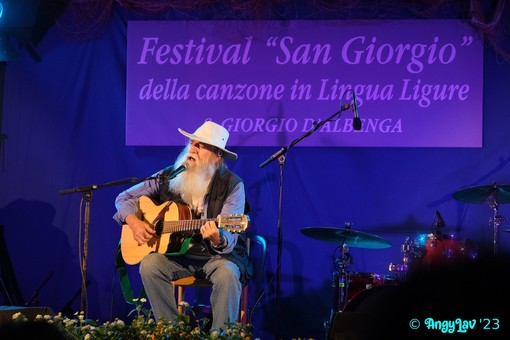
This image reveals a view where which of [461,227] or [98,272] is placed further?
[98,272]

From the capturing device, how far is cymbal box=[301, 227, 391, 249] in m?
4.93

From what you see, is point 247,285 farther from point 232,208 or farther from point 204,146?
point 204,146

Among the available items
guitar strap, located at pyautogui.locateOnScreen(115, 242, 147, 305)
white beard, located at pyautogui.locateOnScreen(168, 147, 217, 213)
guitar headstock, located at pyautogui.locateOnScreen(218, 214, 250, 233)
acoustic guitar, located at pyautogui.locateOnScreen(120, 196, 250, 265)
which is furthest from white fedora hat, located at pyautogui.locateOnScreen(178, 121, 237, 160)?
guitar strap, located at pyautogui.locateOnScreen(115, 242, 147, 305)

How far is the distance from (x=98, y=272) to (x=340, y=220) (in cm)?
227

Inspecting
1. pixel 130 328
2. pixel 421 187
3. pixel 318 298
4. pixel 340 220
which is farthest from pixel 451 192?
pixel 130 328

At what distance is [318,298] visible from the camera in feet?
19.6

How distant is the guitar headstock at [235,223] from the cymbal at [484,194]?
1.85 metres

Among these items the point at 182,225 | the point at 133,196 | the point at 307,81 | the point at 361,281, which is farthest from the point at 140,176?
the point at 361,281

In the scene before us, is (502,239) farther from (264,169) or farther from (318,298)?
(264,169)

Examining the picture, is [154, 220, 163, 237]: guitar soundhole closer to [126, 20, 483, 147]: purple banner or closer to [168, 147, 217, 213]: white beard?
[168, 147, 217, 213]: white beard

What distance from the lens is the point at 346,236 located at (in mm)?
5027

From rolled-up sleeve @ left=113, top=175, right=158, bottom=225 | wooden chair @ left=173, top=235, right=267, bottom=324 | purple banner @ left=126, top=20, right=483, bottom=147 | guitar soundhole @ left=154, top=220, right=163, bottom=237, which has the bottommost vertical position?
wooden chair @ left=173, top=235, right=267, bottom=324

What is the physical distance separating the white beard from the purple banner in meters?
0.89

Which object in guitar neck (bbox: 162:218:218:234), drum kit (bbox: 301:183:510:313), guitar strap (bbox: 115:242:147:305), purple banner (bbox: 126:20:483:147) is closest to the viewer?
guitar neck (bbox: 162:218:218:234)
